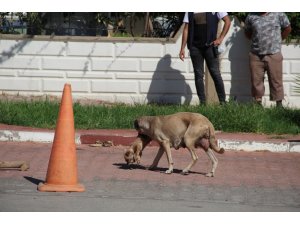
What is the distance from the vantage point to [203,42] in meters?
15.2

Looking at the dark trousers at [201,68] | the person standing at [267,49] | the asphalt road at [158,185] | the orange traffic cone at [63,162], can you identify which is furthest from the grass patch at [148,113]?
the orange traffic cone at [63,162]

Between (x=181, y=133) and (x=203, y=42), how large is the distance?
515 cm

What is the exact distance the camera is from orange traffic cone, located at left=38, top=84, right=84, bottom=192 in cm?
903

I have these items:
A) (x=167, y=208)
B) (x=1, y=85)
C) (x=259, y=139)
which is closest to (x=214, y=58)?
(x=259, y=139)

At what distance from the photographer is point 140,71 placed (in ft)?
53.7

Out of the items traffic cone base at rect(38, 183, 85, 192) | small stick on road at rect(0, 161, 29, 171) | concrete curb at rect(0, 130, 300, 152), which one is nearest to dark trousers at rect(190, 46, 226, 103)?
concrete curb at rect(0, 130, 300, 152)

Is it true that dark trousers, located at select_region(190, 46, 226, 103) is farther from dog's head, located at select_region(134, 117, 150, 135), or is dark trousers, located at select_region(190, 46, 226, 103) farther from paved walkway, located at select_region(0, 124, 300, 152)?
dog's head, located at select_region(134, 117, 150, 135)

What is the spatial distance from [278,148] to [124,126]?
2.44 m

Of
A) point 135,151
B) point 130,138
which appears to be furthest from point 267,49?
point 135,151

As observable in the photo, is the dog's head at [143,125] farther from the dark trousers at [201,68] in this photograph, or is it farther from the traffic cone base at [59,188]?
the dark trousers at [201,68]

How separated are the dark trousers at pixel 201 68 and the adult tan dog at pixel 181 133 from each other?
15.9 ft

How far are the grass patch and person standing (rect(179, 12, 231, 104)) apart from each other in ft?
2.47

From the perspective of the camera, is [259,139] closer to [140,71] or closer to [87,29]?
[140,71]

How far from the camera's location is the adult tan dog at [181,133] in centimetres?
1021
